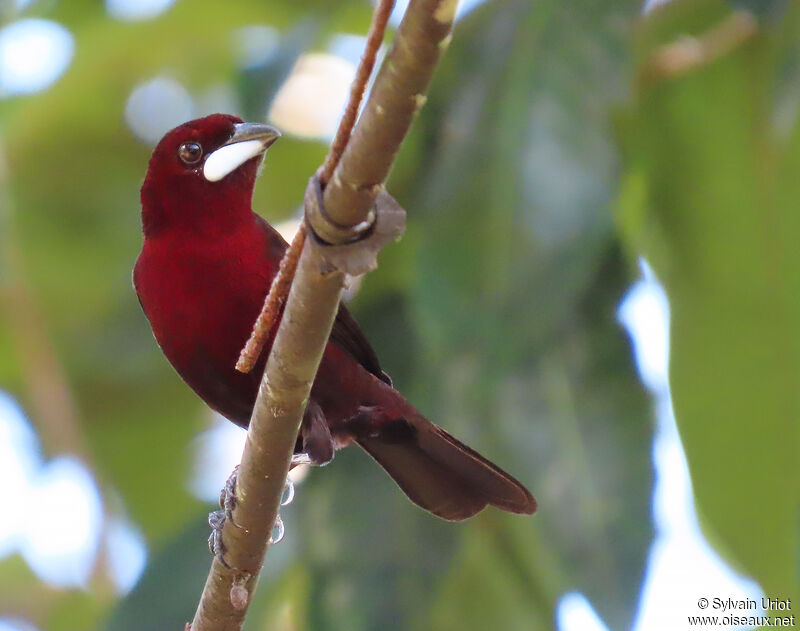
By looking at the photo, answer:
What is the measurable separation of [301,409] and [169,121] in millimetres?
4027

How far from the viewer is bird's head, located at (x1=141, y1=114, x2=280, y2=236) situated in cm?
350

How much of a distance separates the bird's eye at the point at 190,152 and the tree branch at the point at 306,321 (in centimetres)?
143

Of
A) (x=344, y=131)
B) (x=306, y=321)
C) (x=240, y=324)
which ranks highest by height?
(x=240, y=324)

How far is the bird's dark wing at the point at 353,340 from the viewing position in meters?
3.57

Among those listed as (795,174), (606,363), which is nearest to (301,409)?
(606,363)

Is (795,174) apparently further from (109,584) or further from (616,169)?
(109,584)

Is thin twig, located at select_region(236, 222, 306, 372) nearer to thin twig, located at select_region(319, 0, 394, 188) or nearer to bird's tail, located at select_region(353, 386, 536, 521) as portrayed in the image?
thin twig, located at select_region(319, 0, 394, 188)

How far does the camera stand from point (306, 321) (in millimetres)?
2020

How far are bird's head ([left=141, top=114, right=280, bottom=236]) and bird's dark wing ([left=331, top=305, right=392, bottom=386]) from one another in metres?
0.42

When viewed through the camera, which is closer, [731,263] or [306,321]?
[306,321]

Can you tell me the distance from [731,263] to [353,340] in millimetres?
1635

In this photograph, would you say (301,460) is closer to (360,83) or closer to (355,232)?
(355,232)

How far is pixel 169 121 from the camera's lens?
19.7ft

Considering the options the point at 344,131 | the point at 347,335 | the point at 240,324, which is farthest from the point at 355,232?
the point at 347,335
